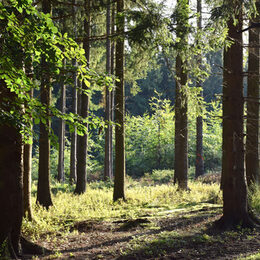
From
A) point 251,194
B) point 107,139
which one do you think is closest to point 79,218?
point 251,194

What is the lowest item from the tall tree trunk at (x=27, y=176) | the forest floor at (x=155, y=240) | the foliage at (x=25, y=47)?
the forest floor at (x=155, y=240)

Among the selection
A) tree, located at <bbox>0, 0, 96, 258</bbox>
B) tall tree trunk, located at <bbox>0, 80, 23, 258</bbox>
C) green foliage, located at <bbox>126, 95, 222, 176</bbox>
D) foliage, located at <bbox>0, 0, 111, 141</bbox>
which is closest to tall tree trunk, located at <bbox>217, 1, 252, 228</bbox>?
tree, located at <bbox>0, 0, 96, 258</bbox>

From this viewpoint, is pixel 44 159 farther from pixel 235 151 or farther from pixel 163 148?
pixel 163 148

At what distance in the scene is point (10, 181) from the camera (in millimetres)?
5629

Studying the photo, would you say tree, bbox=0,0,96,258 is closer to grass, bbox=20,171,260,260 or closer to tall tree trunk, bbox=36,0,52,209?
grass, bbox=20,171,260,260

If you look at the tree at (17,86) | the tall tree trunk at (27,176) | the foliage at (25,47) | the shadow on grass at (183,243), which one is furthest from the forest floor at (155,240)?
the foliage at (25,47)

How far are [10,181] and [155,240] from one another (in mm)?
2968

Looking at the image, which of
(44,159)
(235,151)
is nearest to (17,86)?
(235,151)

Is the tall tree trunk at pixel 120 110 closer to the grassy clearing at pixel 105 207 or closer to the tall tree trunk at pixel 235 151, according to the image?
the grassy clearing at pixel 105 207

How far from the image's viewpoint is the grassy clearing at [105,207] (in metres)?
7.90

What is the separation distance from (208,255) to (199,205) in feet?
16.2

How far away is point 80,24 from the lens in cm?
1174

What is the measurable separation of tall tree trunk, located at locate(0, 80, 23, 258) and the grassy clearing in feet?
4.58

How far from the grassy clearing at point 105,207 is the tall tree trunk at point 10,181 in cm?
140
